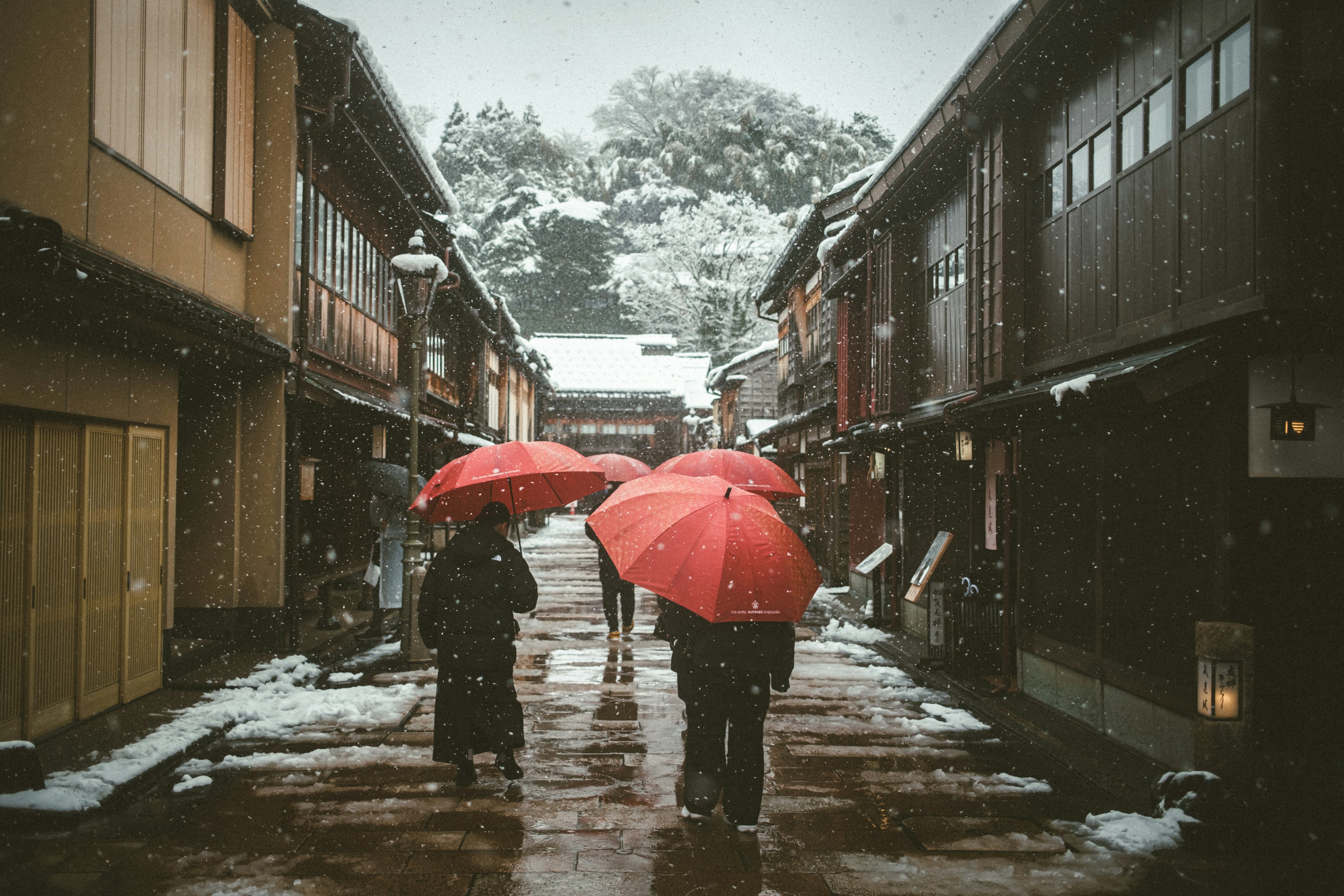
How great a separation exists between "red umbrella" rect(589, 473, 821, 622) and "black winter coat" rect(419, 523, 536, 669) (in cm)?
122

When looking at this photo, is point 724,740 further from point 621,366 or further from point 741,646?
point 621,366

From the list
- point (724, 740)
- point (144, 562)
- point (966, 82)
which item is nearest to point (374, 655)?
point (144, 562)

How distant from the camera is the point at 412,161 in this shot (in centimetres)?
1700

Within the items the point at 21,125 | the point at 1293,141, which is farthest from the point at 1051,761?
the point at 21,125

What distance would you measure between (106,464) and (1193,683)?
10221 mm

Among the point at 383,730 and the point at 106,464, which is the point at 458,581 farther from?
the point at 106,464

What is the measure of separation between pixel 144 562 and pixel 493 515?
209 inches

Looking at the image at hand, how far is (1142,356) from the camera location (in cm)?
748

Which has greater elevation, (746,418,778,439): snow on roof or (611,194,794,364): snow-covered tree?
(611,194,794,364): snow-covered tree

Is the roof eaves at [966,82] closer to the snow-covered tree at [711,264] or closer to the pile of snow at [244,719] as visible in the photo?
the pile of snow at [244,719]

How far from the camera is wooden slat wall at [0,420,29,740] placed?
23.9ft

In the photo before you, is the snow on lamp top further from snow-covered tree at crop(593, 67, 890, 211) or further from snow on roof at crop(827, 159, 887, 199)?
snow-covered tree at crop(593, 67, 890, 211)

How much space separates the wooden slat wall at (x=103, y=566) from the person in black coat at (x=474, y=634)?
13.7ft

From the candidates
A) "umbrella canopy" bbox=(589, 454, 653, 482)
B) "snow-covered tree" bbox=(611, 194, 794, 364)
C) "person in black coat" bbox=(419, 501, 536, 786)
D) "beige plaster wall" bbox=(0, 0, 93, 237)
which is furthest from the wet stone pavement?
"snow-covered tree" bbox=(611, 194, 794, 364)
